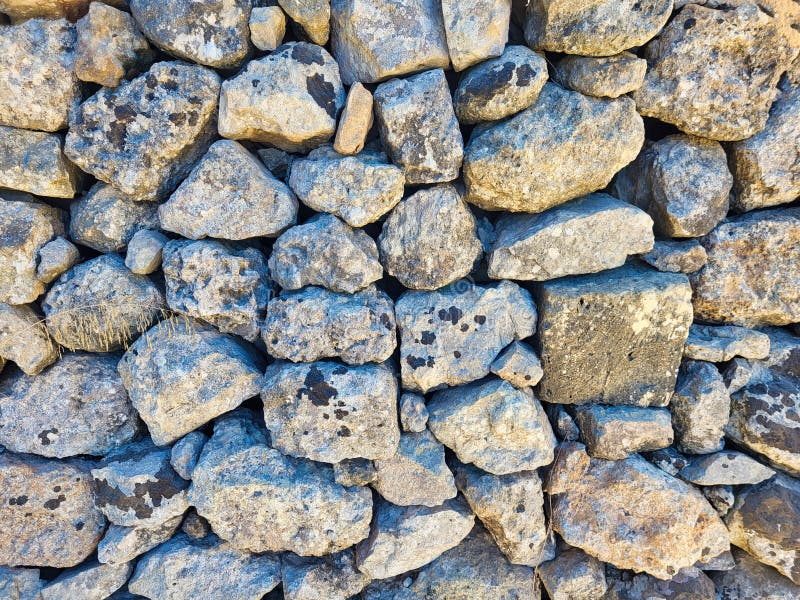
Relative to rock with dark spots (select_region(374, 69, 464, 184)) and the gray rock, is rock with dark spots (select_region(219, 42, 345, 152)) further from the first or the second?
rock with dark spots (select_region(374, 69, 464, 184))

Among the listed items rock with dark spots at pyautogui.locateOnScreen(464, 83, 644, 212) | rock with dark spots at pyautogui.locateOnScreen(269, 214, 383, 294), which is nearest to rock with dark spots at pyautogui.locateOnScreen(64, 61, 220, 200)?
rock with dark spots at pyautogui.locateOnScreen(269, 214, 383, 294)

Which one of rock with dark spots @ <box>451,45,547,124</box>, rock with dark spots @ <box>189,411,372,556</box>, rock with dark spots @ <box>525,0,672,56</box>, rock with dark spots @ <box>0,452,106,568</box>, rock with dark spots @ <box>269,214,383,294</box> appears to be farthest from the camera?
rock with dark spots @ <box>0,452,106,568</box>

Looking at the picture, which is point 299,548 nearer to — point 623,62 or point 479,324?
point 479,324

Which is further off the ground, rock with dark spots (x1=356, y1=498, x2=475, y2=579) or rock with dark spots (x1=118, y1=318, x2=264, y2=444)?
rock with dark spots (x1=118, y1=318, x2=264, y2=444)

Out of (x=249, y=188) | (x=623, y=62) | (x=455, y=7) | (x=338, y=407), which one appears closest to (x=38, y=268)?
(x=249, y=188)

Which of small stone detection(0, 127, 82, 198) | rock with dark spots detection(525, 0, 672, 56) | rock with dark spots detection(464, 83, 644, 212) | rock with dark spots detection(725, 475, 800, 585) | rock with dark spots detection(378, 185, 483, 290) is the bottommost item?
rock with dark spots detection(725, 475, 800, 585)

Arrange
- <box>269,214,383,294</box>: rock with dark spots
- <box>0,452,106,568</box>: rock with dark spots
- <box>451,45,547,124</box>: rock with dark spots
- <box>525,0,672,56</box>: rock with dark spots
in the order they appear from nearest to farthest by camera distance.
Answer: <box>525,0,672,56</box>: rock with dark spots
<box>451,45,547,124</box>: rock with dark spots
<box>269,214,383,294</box>: rock with dark spots
<box>0,452,106,568</box>: rock with dark spots

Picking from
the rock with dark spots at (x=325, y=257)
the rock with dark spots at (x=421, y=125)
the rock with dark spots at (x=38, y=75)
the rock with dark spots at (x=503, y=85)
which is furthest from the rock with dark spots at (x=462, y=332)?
the rock with dark spots at (x=38, y=75)
